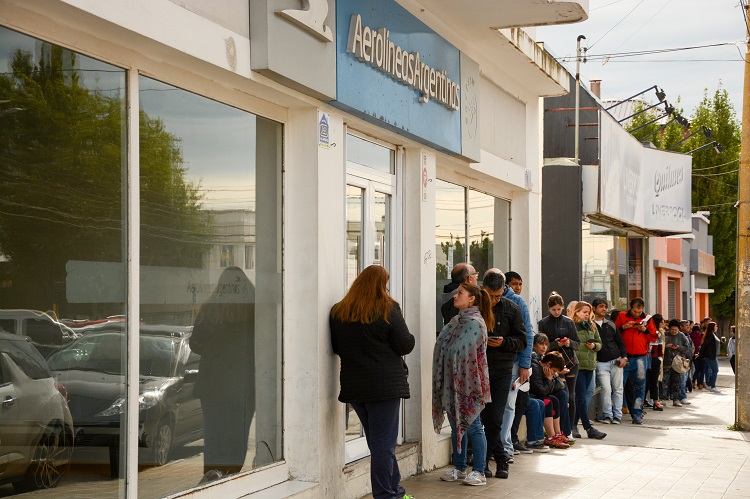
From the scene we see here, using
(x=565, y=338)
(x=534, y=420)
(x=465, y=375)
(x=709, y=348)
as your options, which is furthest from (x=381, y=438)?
(x=709, y=348)

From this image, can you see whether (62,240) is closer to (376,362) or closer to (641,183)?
(376,362)

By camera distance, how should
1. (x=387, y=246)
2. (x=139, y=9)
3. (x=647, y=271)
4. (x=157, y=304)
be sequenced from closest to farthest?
1. (x=139, y=9)
2. (x=157, y=304)
3. (x=387, y=246)
4. (x=647, y=271)

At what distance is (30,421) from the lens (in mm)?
5324

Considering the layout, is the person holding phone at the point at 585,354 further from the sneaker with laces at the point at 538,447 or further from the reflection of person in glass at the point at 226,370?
the reflection of person in glass at the point at 226,370

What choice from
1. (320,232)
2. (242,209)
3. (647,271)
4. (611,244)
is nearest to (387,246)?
(320,232)

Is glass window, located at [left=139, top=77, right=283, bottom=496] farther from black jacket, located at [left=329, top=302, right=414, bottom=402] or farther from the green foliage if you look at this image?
black jacket, located at [left=329, top=302, right=414, bottom=402]

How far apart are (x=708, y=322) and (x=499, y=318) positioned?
20096mm

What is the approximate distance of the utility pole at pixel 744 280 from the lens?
17062 mm

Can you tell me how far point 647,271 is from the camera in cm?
2784

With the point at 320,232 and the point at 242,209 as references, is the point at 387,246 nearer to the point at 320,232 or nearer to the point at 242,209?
the point at 320,232

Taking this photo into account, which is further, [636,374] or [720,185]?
[720,185]

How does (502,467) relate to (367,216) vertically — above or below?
below

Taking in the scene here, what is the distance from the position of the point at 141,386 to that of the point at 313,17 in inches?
113

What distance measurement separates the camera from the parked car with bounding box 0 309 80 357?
5176 millimetres
